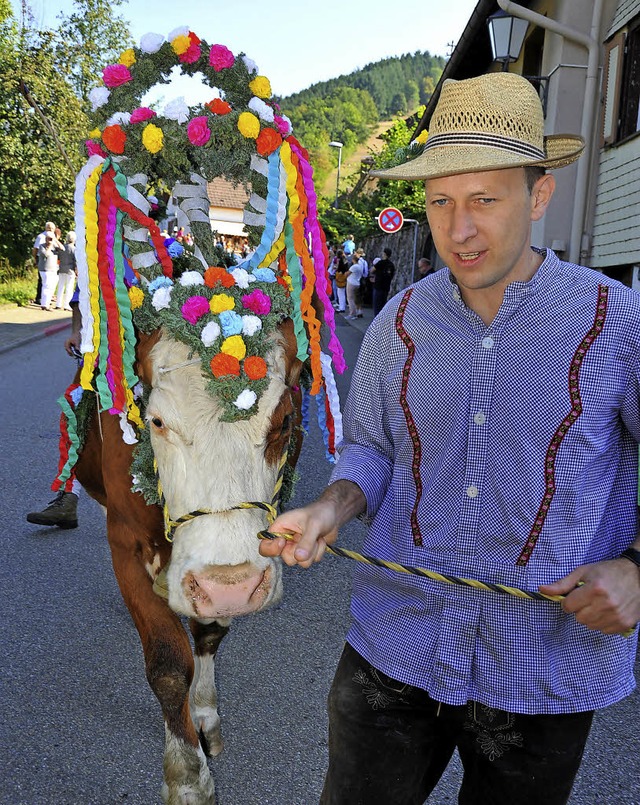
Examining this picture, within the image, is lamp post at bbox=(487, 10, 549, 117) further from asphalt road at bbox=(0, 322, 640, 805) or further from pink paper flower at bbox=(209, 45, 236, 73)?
pink paper flower at bbox=(209, 45, 236, 73)

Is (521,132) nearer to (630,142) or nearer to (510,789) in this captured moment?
(510,789)

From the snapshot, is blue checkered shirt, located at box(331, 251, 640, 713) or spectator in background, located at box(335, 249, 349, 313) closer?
blue checkered shirt, located at box(331, 251, 640, 713)

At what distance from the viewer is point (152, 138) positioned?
2779mm

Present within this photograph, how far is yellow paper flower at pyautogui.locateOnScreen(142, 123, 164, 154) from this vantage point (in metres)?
2.78

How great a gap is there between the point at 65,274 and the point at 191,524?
60.4ft

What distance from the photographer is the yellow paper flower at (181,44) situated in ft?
9.89

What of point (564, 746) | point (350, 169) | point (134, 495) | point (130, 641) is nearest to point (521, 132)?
point (564, 746)

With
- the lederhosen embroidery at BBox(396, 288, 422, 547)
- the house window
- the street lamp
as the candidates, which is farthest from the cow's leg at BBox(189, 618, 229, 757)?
the house window

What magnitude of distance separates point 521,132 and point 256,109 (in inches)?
61.9

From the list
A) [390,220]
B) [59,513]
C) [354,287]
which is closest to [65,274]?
[390,220]

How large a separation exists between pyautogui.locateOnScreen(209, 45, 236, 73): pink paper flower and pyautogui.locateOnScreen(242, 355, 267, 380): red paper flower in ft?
4.56

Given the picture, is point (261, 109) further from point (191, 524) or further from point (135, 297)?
point (191, 524)

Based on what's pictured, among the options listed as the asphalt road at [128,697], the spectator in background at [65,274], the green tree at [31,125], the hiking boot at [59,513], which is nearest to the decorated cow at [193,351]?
the asphalt road at [128,697]

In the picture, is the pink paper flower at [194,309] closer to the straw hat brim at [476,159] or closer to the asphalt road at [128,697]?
the straw hat brim at [476,159]
